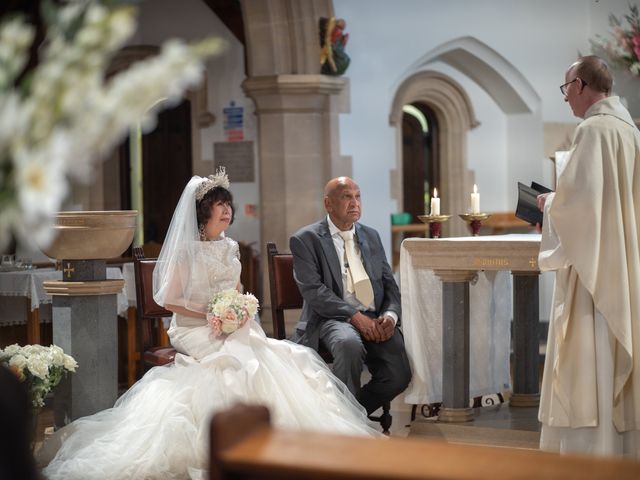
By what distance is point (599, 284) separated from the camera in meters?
4.84

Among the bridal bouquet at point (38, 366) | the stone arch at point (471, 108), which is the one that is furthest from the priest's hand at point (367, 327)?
the stone arch at point (471, 108)

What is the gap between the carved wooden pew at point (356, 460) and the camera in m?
2.01

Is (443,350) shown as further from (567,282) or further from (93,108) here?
(93,108)

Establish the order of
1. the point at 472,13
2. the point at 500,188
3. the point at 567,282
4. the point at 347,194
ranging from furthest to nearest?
the point at 500,188 < the point at 472,13 < the point at 347,194 < the point at 567,282

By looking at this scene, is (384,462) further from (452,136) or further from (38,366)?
(452,136)

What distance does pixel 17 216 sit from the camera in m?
1.94

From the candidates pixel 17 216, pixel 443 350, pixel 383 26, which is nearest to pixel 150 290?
pixel 443 350

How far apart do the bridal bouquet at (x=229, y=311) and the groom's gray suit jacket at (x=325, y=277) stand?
49cm

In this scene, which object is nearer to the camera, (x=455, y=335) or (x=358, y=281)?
(x=455, y=335)

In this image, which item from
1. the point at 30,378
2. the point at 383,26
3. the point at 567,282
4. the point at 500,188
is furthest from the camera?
the point at 500,188

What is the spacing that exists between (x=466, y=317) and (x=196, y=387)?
149 centimetres

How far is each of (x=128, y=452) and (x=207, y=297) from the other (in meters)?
1.02

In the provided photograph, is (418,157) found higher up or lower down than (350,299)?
higher up

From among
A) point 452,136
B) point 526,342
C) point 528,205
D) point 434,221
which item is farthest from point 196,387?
point 452,136
